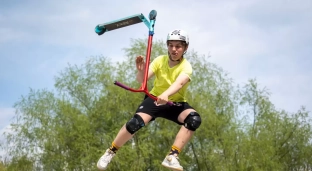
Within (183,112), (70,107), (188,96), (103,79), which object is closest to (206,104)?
(188,96)

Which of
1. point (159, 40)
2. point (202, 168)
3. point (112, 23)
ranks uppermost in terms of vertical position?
point (159, 40)

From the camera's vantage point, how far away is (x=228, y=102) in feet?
78.7

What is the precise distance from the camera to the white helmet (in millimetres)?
6036

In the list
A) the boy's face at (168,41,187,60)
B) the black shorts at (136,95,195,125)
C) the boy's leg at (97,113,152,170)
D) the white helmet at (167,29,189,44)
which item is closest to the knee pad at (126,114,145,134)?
the boy's leg at (97,113,152,170)

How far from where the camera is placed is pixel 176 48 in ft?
20.0

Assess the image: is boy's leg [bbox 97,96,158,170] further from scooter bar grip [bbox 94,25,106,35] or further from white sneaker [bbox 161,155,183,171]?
scooter bar grip [bbox 94,25,106,35]

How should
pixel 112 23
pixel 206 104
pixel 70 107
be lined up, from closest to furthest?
pixel 112 23 → pixel 206 104 → pixel 70 107

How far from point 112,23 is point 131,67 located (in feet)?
59.9

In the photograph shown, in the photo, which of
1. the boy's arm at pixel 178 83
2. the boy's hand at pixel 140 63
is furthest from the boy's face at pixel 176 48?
the boy's hand at pixel 140 63

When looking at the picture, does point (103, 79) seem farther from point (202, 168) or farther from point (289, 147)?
point (289, 147)

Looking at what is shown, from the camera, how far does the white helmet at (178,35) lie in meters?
6.04

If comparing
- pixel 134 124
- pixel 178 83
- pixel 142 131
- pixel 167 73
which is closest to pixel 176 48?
pixel 167 73

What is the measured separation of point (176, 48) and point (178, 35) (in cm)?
17

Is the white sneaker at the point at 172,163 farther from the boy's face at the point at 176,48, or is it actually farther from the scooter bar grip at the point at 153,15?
the scooter bar grip at the point at 153,15
